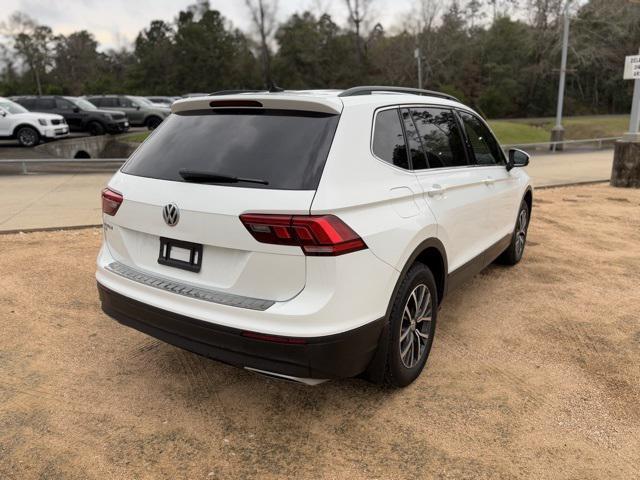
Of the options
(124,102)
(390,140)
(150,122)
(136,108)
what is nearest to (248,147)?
(390,140)

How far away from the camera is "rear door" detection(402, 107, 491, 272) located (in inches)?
134

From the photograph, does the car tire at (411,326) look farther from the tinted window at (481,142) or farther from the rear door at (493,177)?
the tinted window at (481,142)

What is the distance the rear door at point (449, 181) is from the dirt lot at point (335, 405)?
72 centimetres

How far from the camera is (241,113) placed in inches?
117

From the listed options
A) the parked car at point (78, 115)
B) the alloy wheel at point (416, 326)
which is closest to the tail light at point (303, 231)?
the alloy wheel at point (416, 326)

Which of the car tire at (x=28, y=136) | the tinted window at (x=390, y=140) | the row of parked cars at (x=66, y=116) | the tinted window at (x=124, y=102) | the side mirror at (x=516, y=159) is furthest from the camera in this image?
the tinted window at (x=124, y=102)

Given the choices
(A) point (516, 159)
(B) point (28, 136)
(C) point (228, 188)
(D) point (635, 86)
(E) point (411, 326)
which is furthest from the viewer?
(B) point (28, 136)

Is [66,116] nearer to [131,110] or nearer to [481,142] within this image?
[131,110]

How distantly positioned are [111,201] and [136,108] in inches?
1031

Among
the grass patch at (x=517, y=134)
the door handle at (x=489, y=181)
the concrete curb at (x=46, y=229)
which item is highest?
the door handle at (x=489, y=181)

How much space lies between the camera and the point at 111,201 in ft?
10.4

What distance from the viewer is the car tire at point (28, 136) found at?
695 inches

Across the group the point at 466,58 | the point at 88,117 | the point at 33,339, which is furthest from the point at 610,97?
the point at 33,339

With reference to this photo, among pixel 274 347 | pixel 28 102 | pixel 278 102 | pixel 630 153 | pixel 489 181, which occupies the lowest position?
pixel 630 153
